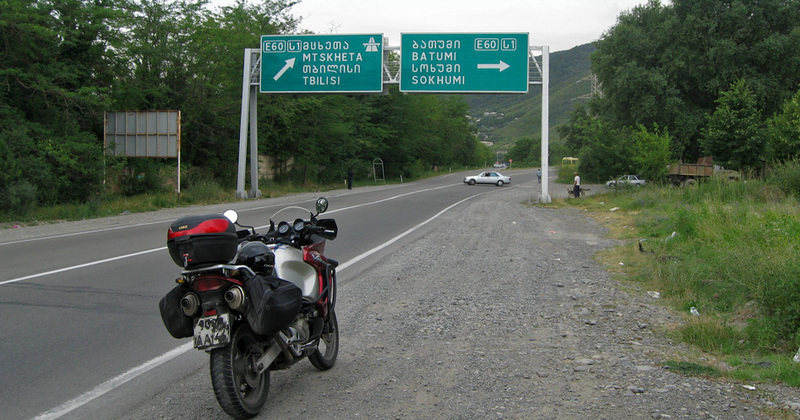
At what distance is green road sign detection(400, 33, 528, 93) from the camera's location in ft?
86.5

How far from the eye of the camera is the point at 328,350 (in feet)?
17.5

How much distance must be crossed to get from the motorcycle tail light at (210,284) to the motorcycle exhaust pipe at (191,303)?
0.20ft

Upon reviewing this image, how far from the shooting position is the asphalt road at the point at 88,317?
15.6 ft

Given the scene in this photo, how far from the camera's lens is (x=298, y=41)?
89.5 ft

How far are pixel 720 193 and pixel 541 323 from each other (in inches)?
631

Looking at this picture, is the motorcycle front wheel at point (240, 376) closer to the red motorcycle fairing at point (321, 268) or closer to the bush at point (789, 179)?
the red motorcycle fairing at point (321, 268)

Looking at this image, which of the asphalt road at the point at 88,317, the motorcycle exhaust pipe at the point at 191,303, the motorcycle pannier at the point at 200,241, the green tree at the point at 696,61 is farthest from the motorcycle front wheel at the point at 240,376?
the green tree at the point at 696,61

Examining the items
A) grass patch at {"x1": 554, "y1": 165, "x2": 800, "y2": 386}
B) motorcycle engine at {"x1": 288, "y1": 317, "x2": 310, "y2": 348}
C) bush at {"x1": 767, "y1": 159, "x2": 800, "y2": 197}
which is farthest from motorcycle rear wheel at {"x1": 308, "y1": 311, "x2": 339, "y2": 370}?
bush at {"x1": 767, "y1": 159, "x2": 800, "y2": 197}

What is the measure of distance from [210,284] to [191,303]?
173mm

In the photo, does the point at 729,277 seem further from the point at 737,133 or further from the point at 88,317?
the point at 737,133

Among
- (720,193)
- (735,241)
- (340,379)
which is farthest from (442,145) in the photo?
(340,379)

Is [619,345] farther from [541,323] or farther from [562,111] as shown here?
[562,111]

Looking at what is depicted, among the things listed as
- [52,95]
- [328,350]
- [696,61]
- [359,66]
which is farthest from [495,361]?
[696,61]

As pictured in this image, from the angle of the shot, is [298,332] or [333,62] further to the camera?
[333,62]
